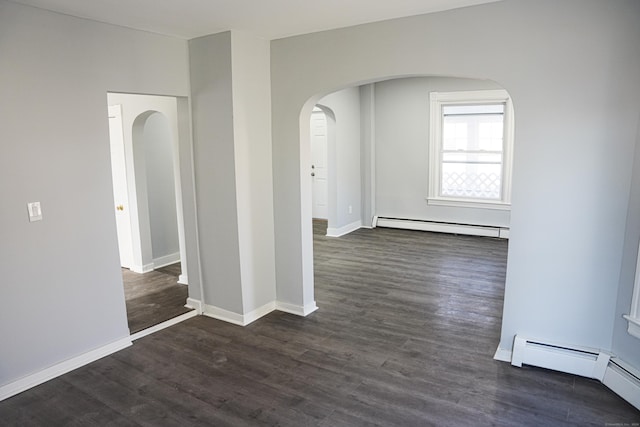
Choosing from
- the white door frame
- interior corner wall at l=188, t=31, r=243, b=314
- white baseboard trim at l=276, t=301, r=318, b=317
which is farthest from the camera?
the white door frame

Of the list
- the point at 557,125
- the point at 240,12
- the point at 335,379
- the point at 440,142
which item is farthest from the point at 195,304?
the point at 440,142

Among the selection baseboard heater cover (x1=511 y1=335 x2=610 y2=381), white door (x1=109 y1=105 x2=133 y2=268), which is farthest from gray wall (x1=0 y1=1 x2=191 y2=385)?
baseboard heater cover (x1=511 y1=335 x2=610 y2=381)

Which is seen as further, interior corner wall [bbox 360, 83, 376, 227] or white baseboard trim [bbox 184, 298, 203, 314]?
interior corner wall [bbox 360, 83, 376, 227]

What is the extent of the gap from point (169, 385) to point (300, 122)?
2.35m

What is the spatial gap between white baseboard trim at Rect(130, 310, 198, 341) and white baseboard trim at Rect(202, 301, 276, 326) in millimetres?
130

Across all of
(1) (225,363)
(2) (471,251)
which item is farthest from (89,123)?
(2) (471,251)

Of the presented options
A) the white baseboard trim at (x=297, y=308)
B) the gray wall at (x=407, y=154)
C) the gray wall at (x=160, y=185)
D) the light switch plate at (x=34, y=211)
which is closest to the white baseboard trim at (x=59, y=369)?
the light switch plate at (x=34, y=211)

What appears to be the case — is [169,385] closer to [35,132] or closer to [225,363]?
[225,363]

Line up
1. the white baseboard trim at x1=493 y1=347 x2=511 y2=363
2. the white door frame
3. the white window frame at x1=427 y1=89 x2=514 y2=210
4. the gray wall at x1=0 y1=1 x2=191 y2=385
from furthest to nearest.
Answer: the white window frame at x1=427 y1=89 x2=514 y2=210 < the white door frame < the white baseboard trim at x1=493 y1=347 x2=511 y2=363 < the gray wall at x1=0 y1=1 x2=191 y2=385

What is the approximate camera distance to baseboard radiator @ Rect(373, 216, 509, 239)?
6965 millimetres

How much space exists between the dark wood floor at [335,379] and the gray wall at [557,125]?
46cm

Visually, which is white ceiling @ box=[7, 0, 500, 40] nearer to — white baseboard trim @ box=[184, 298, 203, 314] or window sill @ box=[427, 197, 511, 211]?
white baseboard trim @ box=[184, 298, 203, 314]

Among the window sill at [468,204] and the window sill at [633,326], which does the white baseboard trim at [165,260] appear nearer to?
the window sill at [468,204]

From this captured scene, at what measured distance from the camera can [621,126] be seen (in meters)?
2.65
